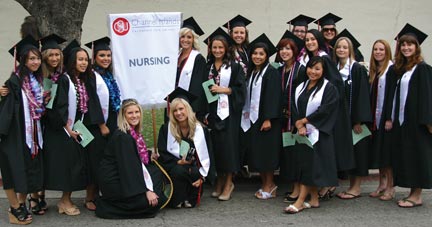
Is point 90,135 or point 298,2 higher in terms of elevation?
point 298,2

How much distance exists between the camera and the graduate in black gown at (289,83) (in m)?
6.25

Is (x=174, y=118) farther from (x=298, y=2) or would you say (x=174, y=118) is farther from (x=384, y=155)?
(x=298, y=2)

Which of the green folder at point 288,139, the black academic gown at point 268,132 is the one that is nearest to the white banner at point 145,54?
the black academic gown at point 268,132

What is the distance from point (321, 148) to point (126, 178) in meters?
2.15

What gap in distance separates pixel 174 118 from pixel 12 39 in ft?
29.9

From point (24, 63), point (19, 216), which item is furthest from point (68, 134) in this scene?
point (19, 216)

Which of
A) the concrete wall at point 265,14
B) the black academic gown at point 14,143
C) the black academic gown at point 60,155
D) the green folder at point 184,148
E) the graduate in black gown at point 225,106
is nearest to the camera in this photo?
the black academic gown at point 14,143

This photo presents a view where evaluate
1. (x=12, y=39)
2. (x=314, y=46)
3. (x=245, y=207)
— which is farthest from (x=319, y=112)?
(x=12, y=39)

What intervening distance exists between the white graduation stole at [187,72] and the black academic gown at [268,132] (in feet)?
2.97

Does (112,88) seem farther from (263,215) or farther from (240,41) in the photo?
(263,215)

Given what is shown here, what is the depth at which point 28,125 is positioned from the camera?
5480 mm

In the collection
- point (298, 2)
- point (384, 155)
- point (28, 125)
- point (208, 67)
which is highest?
point (298, 2)

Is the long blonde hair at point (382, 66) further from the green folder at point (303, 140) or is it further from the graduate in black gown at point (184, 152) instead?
the graduate in black gown at point (184, 152)

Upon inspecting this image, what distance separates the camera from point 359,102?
20.6ft
